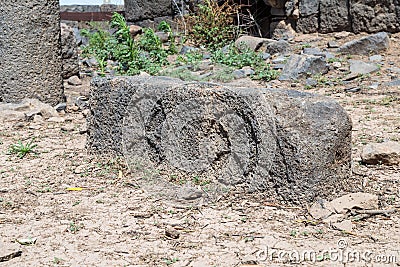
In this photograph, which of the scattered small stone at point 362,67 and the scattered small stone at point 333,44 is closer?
the scattered small stone at point 362,67

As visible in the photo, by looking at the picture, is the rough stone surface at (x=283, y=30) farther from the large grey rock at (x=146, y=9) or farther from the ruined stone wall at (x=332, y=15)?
the large grey rock at (x=146, y=9)

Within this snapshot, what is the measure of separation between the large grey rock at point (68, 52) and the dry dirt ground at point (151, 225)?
2924mm

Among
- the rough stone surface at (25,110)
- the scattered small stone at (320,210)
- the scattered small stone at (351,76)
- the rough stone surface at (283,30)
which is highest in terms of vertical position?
the rough stone surface at (283,30)

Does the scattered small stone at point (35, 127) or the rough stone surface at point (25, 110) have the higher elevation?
the rough stone surface at point (25, 110)

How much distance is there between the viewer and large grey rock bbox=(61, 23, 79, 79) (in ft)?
22.2

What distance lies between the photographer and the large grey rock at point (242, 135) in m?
2.92

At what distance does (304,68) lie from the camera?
6.52 m

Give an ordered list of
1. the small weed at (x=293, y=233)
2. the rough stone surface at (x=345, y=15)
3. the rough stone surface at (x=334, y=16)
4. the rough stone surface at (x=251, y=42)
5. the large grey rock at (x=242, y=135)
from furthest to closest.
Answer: the rough stone surface at (x=334, y=16)
the rough stone surface at (x=251, y=42)
the rough stone surface at (x=345, y=15)
the large grey rock at (x=242, y=135)
the small weed at (x=293, y=233)

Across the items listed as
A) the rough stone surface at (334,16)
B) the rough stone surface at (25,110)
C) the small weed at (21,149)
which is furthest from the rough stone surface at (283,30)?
the small weed at (21,149)

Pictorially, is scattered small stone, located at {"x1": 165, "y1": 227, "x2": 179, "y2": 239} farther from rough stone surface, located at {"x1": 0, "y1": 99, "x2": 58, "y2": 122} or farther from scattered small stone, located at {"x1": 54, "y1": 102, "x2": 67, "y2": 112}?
scattered small stone, located at {"x1": 54, "y1": 102, "x2": 67, "y2": 112}

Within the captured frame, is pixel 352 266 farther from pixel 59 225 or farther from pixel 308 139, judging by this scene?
pixel 59 225

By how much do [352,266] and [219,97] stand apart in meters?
1.19

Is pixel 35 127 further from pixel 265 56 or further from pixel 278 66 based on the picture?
pixel 265 56

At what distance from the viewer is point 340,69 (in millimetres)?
6637
